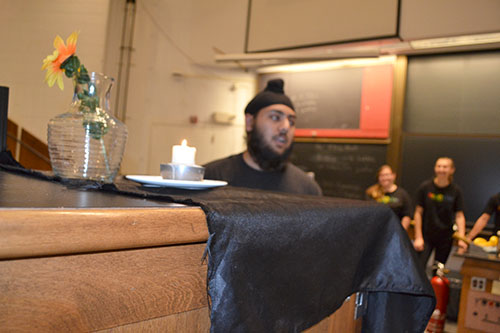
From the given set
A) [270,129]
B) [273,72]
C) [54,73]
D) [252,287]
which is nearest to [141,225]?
[252,287]

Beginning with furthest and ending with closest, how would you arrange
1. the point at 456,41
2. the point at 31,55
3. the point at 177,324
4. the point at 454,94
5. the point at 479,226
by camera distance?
the point at 454,94 < the point at 456,41 < the point at 479,226 < the point at 31,55 < the point at 177,324

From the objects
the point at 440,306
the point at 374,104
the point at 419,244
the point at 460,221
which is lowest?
the point at 440,306

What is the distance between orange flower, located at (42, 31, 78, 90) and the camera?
Result: 66cm

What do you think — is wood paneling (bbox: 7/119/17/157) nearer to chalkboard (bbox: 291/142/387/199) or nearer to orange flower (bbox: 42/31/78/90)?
orange flower (bbox: 42/31/78/90)

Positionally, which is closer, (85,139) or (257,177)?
(85,139)

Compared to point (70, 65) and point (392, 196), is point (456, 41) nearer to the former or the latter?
point (392, 196)

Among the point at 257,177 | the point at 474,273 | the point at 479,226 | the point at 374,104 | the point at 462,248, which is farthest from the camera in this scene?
the point at 374,104

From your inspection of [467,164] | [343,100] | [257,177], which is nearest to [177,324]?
[257,177]

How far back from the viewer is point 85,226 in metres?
0.33

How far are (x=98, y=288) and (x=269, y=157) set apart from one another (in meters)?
1.67

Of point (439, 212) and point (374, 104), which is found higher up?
point (374, 104)

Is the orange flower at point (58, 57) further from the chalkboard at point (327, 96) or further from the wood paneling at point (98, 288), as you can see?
the chalkboard at point (327, 96)

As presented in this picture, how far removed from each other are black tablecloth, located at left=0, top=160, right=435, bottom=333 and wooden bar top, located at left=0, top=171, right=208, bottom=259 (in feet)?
0.11

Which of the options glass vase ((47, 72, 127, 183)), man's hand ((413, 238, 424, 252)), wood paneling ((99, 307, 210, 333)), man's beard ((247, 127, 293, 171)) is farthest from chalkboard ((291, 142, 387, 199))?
wood paneling ((99, 307, 210, 333))
